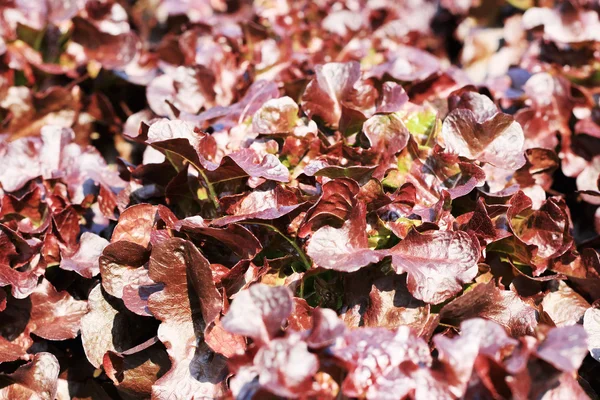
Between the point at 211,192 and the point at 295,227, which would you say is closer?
the point at 295,227

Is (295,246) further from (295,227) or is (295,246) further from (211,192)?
(211,192)

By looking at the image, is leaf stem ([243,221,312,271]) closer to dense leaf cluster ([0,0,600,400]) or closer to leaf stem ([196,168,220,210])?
dense leaf cluster ([0,0,600,400])

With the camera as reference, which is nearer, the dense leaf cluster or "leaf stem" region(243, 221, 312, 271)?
the dense leaf cluster

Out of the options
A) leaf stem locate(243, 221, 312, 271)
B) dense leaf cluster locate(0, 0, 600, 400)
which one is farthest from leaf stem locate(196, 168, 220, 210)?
leaf stem locate(243, 221, 312, 271)

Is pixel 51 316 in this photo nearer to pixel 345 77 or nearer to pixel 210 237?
pixel 210 237

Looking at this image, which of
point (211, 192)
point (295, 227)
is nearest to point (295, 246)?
point (295, 227)

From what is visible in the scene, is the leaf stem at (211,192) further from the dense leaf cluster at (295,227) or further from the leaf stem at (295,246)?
the leaf stem at (295,246)

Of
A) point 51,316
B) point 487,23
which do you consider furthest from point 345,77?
point 487,23

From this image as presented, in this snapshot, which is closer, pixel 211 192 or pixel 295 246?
pixel 295 246

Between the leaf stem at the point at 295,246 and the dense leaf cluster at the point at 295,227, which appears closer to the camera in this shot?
the dense leaf cluster at the point at 295,227

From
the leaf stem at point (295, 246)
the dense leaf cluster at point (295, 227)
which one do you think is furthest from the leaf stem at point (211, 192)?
the leaf stem at point (295, 246)

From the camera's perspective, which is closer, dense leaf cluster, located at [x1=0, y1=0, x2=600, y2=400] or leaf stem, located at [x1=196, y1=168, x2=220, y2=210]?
dense leaf cluster, located at [x1=0, y1=0, x2=600, y2=400]
